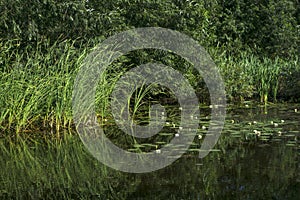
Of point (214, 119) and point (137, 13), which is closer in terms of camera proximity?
point (214, 119)

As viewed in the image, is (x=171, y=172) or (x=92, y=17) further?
(x=92, y=17)

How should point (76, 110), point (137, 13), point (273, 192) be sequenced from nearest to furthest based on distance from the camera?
point (273, 192)
point (76, 110)
point (137, 13)

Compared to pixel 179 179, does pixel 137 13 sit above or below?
above

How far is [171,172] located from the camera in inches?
190

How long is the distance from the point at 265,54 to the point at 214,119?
24.0 ft

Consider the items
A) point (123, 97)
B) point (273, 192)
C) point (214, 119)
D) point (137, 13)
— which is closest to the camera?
point (273, 192)

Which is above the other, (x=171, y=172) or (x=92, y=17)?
(x=92, y=17)

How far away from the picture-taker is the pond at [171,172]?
168 inches

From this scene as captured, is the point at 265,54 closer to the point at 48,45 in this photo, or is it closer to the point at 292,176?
the point at 48,45

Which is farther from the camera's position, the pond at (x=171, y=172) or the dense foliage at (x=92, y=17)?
the dense foliage at (x=92, y=17)

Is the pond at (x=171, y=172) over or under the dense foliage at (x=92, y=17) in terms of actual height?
under

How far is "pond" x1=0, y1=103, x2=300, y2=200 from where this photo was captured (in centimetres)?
427

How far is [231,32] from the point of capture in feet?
46.7

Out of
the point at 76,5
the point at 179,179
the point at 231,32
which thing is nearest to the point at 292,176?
the point at 179,179
